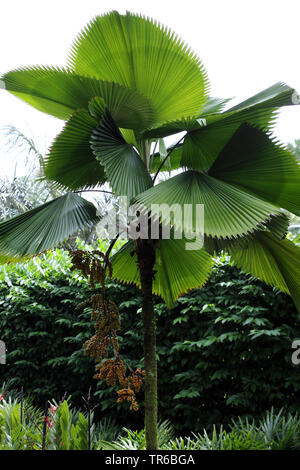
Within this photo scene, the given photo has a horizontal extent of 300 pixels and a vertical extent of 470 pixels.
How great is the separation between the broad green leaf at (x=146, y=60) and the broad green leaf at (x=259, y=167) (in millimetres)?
383

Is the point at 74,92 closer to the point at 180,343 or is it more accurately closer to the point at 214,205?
the point at 214,205

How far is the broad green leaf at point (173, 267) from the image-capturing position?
3253mm

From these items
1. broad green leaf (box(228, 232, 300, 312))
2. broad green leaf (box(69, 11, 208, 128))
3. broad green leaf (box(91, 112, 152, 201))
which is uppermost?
broad green leaf (box(69, 11, 208, 128))

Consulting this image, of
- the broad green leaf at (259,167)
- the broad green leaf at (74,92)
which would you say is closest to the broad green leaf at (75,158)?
the broad green leaf at (74,92)

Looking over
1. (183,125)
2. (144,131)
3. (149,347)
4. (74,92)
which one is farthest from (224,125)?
(149,347)

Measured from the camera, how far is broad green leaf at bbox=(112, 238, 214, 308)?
10.7ft

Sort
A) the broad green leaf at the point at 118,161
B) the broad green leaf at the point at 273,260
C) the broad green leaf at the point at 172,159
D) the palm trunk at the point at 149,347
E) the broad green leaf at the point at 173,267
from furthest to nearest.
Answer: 1. the broad green leaf at the point at 172,159
2. the broad green leaf at the point at 173,267
3. the broad green leaf at the point at 273,260
4. the palm trunk at the point at 149,347
5. the broad green leaf at the point at 118,161

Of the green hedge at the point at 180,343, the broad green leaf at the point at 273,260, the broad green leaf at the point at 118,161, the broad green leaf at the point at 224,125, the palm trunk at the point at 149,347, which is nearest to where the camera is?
the broad green leaf at the point at 118,161

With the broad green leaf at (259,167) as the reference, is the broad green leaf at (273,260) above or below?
below

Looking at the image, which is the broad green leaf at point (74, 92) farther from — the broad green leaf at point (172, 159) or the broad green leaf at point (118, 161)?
the broad green leaf at point (172, 159)

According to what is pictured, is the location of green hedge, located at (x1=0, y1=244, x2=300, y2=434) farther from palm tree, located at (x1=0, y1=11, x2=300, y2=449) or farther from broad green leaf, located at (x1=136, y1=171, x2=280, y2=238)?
broad green leaf, located at (x1=136, y1=171, x2=280, y2=238)

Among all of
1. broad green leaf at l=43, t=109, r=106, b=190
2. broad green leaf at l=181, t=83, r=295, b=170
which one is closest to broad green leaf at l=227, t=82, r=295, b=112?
broad green leaf at l=181, t=83, r=295, b=170

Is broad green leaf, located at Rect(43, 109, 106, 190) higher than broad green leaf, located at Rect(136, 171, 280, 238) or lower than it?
higher
